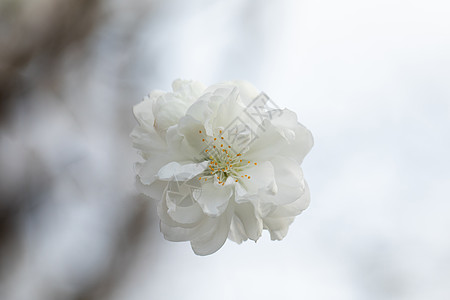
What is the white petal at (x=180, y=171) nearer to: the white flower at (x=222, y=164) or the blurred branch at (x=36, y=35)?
the white flower at (x=222, y=164)

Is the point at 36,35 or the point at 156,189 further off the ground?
the point at 36,35

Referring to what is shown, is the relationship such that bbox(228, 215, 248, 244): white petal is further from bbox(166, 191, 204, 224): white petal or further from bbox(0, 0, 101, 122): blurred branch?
bbox(0, 0, 101, 122): blurred branch

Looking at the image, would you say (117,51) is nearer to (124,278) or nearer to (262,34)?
(262,34)

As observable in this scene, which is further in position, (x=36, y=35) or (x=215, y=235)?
(x=36, y=35)

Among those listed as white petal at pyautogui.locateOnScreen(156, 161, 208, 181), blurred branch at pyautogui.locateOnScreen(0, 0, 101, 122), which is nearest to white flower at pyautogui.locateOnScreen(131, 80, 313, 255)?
white petal at pyautogui.locateOnScreen(156, 161, 208, 181)

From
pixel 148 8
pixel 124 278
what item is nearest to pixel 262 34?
pixel 148 8

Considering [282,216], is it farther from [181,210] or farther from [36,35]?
[36,35]

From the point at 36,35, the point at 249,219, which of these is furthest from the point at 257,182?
the point at 36,35

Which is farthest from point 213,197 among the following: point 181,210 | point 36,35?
point 36,35
